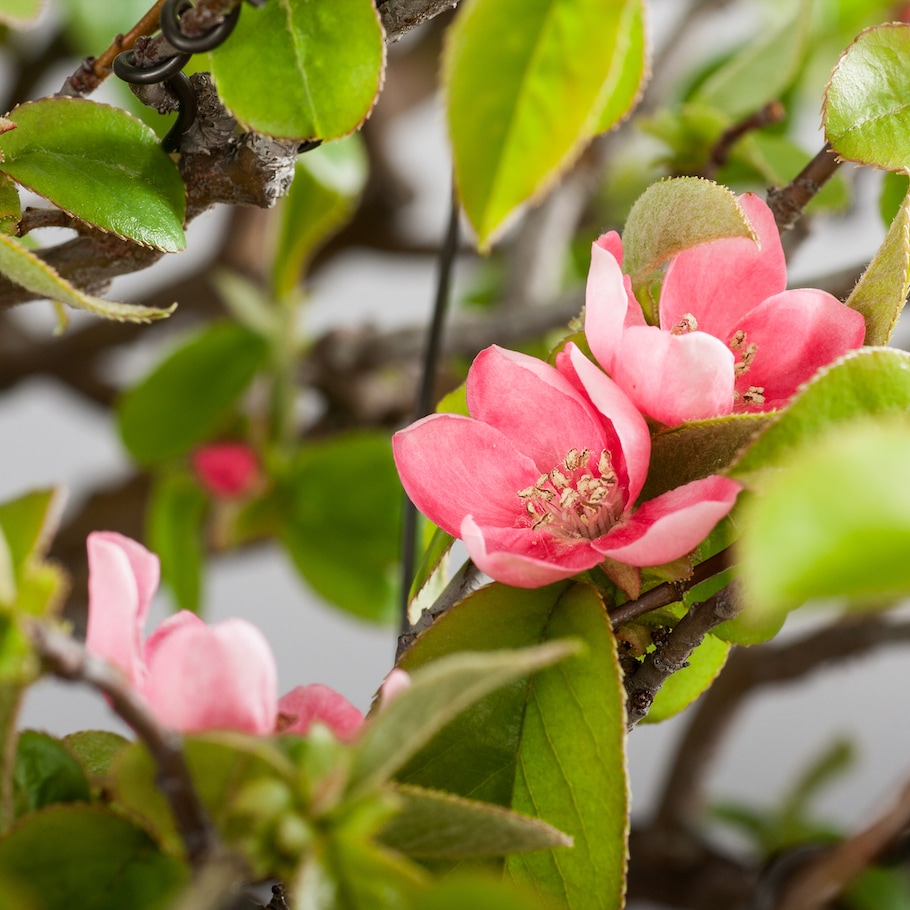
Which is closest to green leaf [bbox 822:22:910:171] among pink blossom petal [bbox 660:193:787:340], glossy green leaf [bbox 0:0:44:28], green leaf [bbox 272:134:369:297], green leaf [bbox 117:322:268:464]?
pink blossom petal [bbox 660:193:787:340]

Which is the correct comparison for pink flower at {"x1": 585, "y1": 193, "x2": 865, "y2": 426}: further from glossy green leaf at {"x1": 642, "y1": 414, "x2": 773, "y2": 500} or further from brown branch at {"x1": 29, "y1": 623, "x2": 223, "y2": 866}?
brown branch at {"x1": 29, "y1": 623, "x2": 223, "y2": 866}

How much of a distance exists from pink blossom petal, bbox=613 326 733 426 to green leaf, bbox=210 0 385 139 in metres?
0.08

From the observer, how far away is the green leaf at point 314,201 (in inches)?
23.9

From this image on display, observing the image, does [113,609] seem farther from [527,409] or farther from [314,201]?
[314,201]

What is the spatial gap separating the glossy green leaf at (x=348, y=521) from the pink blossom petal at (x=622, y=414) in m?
0.45

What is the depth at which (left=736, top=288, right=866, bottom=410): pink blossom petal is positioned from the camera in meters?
0.24

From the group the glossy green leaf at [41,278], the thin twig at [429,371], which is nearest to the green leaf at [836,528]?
the glossy green leaf at [41,278]

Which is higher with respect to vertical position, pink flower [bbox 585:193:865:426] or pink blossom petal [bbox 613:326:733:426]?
pink flower [bbox 585:193:865:426]

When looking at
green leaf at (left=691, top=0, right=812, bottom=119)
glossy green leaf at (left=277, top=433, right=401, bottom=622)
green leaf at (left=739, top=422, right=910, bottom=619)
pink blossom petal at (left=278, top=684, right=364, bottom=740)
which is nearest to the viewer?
green leaf at (left=739, top=422, right=910, bottom=619)

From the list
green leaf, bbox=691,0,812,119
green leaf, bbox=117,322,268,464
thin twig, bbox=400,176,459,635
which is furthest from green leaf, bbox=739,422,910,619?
green leaf, bbox=117,322,268,464

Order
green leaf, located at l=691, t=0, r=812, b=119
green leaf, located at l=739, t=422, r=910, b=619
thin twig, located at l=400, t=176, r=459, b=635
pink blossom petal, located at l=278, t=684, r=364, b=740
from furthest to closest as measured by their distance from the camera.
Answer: green leaf, located at l=691, t=0, r=812, b=119
thin twig, located at l=400, t=176, r=459, b=635
pink blossom petal, located at l=278, t=684, r=364, b=740
green leaf, located at l=739, t=422, r=910, b=619

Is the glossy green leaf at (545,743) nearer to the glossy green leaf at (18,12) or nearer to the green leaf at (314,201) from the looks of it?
the glossy green leaf at (18,12)

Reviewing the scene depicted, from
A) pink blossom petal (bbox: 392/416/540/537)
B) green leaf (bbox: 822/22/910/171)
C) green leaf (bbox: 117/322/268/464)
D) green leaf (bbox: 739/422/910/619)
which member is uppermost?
green leaf (bbox: 117/322/268/464)

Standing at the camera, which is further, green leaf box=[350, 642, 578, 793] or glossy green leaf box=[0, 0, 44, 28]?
glossy green leaf box=[0, 0, 44, 28]
